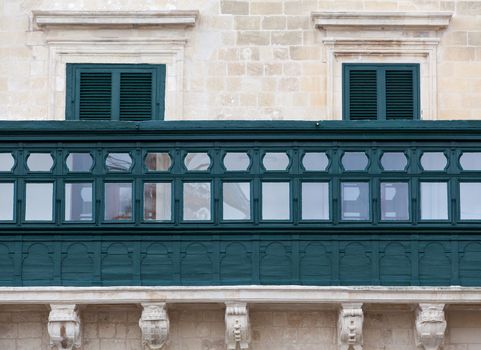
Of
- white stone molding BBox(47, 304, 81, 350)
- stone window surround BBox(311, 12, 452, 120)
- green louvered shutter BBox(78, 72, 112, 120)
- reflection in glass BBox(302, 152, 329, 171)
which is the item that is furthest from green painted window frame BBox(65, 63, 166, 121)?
white stone molding BBox(47, 304, 81, 350)

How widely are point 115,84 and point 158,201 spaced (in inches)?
105

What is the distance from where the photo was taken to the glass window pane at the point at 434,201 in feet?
96.4

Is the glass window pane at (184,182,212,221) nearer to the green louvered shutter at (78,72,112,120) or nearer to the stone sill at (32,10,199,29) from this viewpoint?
the green louvered shutter at (78,72,112,120)

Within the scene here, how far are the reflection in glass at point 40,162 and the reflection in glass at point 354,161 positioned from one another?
363 centimetres

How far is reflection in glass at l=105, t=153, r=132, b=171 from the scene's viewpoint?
1164 inches

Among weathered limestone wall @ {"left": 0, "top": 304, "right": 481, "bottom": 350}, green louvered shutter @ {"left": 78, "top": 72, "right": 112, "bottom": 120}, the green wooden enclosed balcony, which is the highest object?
green louvered shutter @ {"left": 78, "top": 72, "right": 112, "bottom": 120}

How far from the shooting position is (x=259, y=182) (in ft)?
96.6

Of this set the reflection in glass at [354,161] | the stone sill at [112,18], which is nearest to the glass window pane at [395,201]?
the reflection in glass at [354,161]

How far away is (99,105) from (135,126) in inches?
80.9

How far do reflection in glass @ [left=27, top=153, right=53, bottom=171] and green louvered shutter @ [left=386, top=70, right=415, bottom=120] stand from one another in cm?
474

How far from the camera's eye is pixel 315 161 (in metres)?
29.6

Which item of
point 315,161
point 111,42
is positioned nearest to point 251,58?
point 111,42

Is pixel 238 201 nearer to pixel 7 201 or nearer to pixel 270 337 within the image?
pixel 270 337

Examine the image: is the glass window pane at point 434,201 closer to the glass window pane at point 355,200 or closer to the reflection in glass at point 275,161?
the glass window pane at point 355,200
